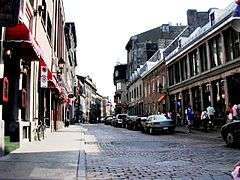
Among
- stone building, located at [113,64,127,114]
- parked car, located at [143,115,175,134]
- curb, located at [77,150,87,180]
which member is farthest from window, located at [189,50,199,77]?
stone building, located at [113,64,127,114]

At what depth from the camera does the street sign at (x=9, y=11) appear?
9.74 metres

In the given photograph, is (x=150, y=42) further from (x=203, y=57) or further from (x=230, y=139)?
(x=230, y=139)

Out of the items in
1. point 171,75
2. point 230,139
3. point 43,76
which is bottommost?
point 230,139

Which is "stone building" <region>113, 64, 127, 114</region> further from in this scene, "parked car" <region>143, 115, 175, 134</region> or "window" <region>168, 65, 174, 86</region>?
"parked car" <region>143, 115, 175, 134</region>

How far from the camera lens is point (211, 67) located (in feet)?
93.5

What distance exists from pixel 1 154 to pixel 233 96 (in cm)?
1810

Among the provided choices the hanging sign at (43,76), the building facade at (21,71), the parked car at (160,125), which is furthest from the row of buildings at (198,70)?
the hanging sign at (43,76)

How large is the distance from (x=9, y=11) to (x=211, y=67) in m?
21.2

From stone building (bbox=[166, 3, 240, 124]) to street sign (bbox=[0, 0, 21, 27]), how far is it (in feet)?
50.3

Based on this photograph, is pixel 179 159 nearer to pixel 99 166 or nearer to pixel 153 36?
pixel 99 166

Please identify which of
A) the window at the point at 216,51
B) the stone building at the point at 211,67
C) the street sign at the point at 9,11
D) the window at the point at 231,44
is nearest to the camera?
the street sign at the point at 9,11

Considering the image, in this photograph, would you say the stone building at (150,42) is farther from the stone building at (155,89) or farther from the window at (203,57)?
the window at (203,57)

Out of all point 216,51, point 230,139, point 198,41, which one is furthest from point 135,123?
point 230,139

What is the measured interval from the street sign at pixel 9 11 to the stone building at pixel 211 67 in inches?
604
